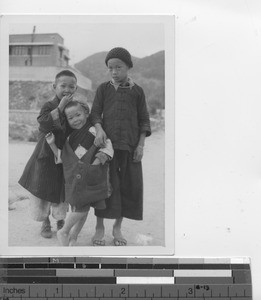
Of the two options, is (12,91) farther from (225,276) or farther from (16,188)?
(225,276)

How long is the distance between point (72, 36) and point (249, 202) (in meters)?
0.50

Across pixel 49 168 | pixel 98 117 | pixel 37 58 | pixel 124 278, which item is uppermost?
pixel 37 58

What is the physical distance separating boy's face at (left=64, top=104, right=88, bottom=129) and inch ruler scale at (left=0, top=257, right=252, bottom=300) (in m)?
0.28

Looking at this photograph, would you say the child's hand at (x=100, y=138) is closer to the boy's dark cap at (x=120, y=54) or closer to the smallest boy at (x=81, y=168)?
the smallest boy at (x=81, y=168)

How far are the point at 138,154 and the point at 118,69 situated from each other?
0.59 feet

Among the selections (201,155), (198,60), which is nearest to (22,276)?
(201,155)

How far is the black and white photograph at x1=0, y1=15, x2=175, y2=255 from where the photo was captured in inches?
34.9

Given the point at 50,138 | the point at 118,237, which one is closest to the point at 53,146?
the point at 50,138

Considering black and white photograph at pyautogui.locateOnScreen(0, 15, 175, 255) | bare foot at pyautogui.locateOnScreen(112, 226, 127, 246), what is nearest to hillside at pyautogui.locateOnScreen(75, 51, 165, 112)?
black and white photograph at pyautogui.locateOnScreen(0, 15, 175, 255)

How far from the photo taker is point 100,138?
2.90 feet

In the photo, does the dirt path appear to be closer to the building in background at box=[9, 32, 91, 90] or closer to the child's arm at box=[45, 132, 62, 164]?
the child's arm at box=[45, 132, 62, 164]

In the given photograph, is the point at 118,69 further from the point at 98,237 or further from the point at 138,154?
the point at 98,237

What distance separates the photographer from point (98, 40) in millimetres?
888

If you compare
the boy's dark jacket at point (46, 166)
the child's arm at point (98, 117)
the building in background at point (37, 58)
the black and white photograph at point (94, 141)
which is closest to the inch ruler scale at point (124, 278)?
the black and white photograph at point (94, 141)
